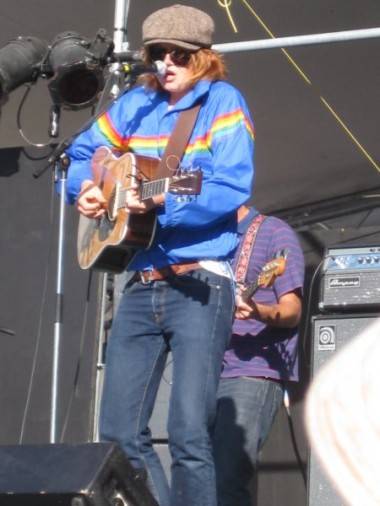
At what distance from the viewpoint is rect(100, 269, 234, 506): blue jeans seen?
290cm

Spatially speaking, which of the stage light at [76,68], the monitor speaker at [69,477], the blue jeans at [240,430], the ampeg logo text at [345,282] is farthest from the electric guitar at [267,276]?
the monitor speaker at [69,477]

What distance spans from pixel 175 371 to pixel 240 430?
1.00 meters

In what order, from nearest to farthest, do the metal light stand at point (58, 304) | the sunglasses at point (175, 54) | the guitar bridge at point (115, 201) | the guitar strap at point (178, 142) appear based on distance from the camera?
the guitar strap at point (178, 142) < the guitar bridge at point (115, 201) < the sunglasses at point (175, 54) < the metal light stand at point (58, 304)

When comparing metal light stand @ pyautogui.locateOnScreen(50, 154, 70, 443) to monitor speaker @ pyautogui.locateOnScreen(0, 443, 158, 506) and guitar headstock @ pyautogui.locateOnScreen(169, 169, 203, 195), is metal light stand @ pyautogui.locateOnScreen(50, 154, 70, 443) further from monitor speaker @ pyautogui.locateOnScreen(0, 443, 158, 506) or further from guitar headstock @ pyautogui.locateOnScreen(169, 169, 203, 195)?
monitor speaker @ pyautogui.locateOnScreen(0, 443, 158, 506)

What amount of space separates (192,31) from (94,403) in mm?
2116

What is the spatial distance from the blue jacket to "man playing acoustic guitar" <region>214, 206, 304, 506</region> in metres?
0.79

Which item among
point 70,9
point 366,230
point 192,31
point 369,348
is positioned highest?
point 70,9

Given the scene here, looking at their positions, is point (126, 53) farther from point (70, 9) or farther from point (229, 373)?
point (70, 9)

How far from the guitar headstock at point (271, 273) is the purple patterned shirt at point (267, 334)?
0.18 metres

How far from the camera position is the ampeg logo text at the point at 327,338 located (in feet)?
14.0

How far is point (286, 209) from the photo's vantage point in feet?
23.2

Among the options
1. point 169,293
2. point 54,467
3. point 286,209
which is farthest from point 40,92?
point 54,467

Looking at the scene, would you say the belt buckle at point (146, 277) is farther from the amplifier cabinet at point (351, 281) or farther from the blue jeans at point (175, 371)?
the amplifier cabinet at point (351, 281)

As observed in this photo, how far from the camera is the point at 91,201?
321 centimetres
